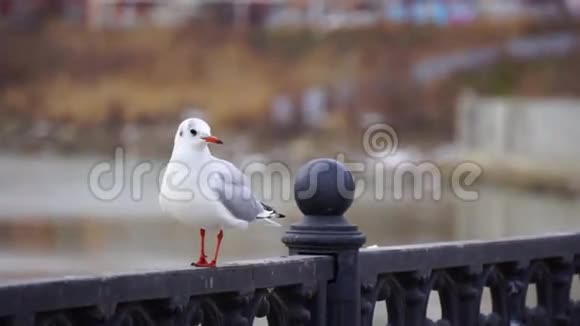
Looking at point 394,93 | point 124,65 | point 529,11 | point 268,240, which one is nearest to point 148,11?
point 124,65

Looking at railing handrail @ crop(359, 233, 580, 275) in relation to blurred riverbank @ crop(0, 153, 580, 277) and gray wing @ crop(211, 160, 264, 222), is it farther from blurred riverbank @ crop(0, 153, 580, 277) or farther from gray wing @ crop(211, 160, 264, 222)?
blurred riverbank @ crop(0, 153, 580, 277)

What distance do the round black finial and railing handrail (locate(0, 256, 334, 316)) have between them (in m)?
0.17

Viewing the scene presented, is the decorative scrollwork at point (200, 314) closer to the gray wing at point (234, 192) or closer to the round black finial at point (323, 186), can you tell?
the gray wing at point (234, 192)

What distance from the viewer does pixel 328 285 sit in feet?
15.6

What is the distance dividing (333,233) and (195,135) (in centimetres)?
57

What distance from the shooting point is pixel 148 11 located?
289 ft

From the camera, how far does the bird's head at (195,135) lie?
177 inches

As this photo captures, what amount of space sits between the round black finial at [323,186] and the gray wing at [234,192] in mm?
166

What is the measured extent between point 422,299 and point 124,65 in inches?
3450

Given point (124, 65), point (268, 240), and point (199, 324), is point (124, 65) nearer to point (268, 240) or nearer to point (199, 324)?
point (268, 240)

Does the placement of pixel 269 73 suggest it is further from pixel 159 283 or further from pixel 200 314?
pixel 159 283

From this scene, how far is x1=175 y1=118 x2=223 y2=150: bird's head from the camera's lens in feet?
14.8

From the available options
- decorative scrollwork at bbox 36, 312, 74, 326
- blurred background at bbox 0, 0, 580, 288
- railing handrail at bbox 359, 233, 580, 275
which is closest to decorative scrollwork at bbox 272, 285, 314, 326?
railing handrail at bbox 359, 233, 580, 275

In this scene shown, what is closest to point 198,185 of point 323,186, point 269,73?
point 323,186
